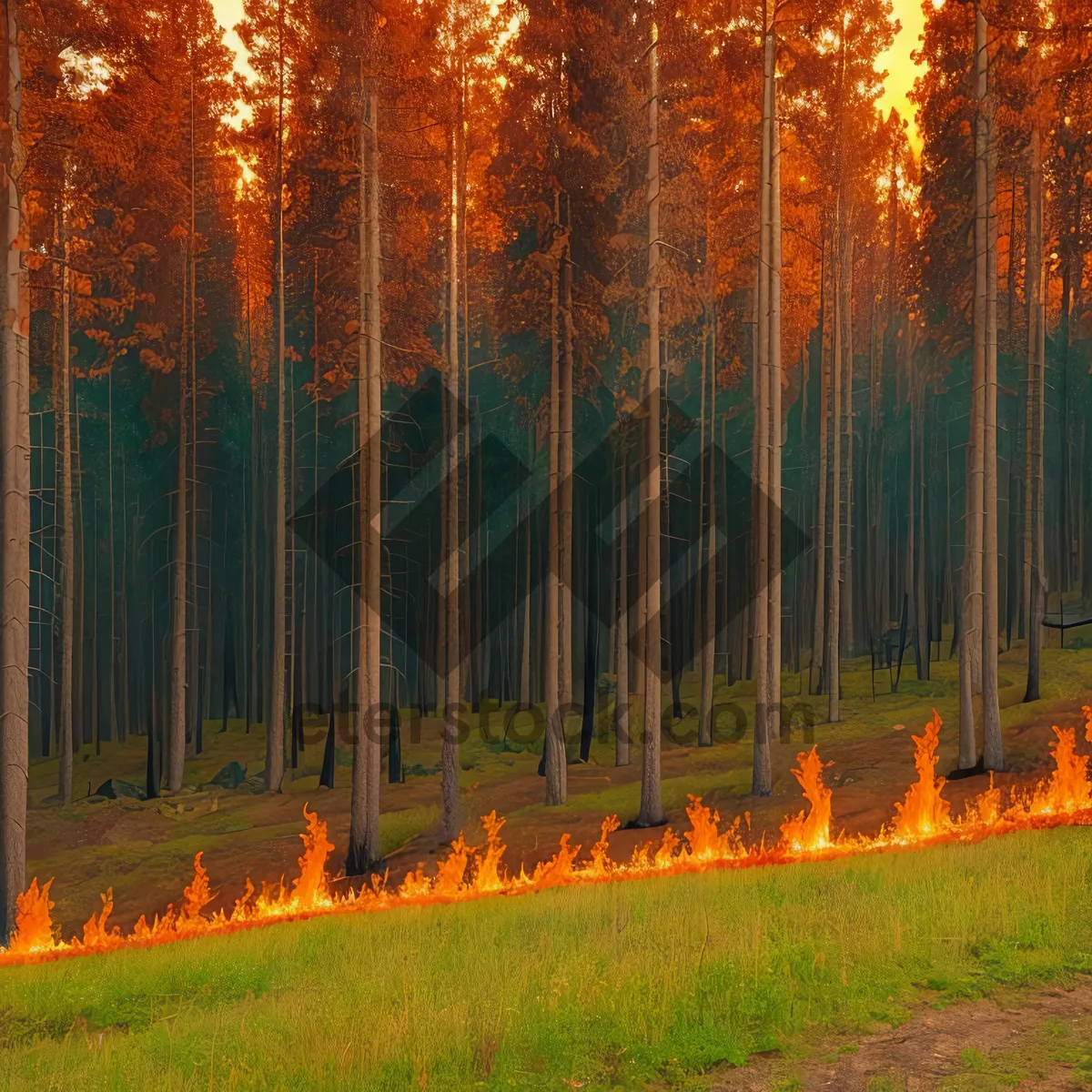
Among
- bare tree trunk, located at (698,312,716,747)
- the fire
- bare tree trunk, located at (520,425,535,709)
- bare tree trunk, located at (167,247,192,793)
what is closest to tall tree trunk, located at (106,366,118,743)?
bare tree trunk, located at (167,247,192,793)

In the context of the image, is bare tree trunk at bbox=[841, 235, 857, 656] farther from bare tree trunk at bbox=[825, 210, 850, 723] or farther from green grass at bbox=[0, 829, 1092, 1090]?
green grass at bbox=[0, 829, 1092, 1090]

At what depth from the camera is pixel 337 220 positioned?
64.6 ft

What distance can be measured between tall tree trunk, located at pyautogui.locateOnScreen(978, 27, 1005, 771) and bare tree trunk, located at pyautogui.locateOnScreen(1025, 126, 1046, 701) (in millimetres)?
3922

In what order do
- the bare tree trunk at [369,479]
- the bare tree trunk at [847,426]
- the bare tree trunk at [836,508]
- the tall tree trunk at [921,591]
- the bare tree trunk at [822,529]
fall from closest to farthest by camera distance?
the bare tree trunk at [369,479], the bare tree trunk at [836,508], the bare tree trunk at [822,529], the bare tree trunk at [847,426], the tall tree trunk at [921,591]

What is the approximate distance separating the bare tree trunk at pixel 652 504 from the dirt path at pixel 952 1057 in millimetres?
9179

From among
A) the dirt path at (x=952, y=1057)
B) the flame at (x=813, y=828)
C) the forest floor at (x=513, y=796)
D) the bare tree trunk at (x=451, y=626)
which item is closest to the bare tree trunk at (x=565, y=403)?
the bare tree trunk at (x=451, y=626)

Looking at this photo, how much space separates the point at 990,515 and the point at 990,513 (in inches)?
2.3

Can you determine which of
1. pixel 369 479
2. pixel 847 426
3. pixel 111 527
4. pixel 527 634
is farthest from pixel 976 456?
pixel 111 527

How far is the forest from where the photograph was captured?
16094 mm

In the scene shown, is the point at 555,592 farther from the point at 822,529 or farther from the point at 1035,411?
the point at 1035,411

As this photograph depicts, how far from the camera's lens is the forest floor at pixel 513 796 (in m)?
16.5

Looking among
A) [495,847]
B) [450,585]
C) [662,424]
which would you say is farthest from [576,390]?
[495,847]

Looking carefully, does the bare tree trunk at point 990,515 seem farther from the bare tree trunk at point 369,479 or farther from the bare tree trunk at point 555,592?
the bare tree trunk at point 369,479

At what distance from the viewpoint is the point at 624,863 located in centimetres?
1488
